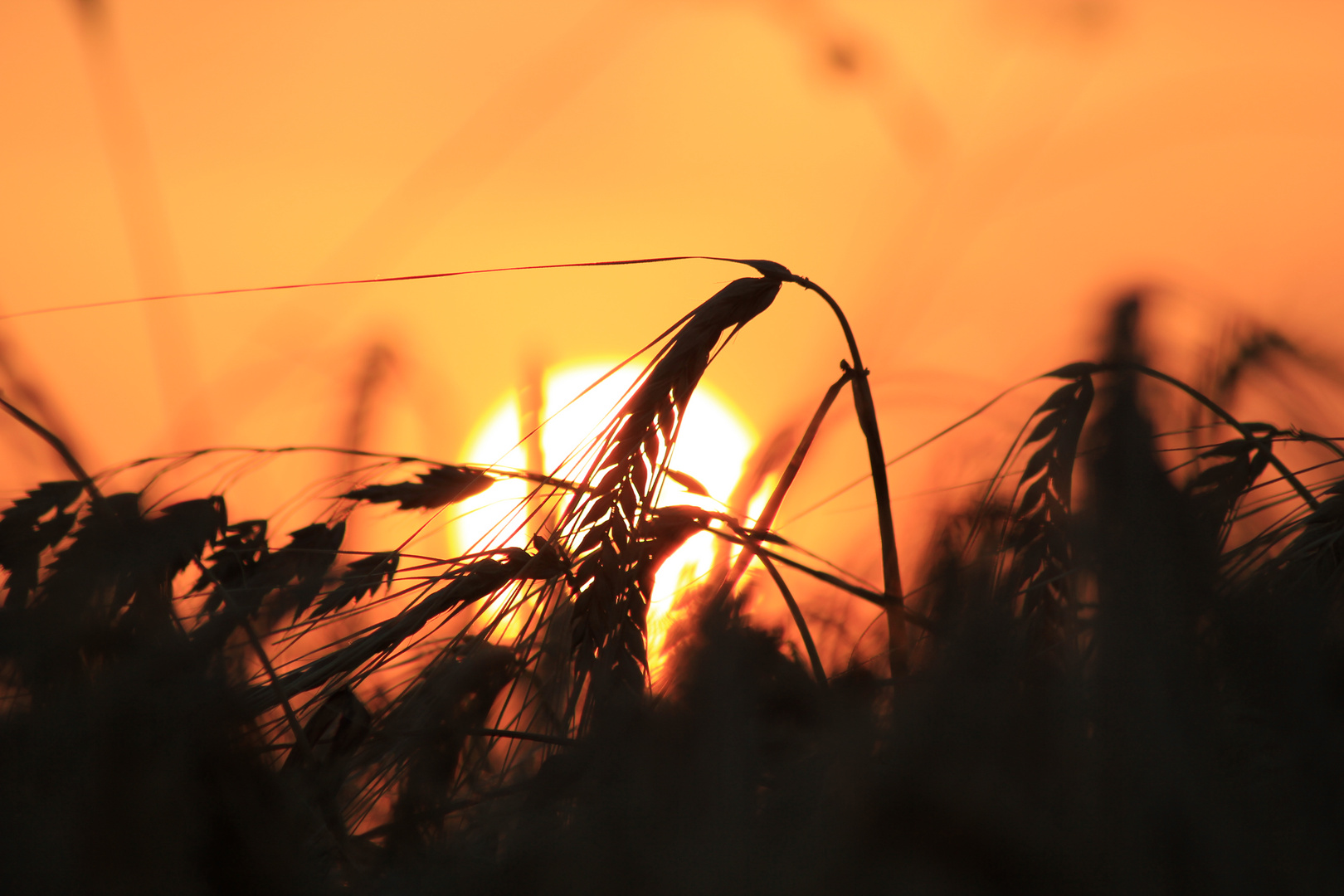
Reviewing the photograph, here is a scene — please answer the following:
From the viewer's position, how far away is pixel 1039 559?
594 millimetres

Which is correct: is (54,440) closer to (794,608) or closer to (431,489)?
(431,489)

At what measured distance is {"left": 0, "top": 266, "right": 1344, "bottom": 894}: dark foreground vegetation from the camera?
24 cm

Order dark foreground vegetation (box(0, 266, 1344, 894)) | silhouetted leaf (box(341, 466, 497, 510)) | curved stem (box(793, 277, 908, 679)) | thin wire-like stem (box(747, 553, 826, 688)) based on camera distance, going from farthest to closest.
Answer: silhouetted leaf (box(341, 466, 497, 510)) < curved stem (box(793, 277, 908, 679)) < thin wire-like stem (box(747, 553, 826, 688)) < dark foreground vegetation (box(0, 266, 1344, 894))

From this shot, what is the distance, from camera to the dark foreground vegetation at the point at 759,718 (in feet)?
0.78

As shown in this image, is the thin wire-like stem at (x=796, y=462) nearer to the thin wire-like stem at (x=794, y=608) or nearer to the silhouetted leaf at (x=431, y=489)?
the thin wire-like stem at (x=794, y=608)

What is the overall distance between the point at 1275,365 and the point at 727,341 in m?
0.44

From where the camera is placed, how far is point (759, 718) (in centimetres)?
36

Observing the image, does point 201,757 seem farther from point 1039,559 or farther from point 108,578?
point 1039,559

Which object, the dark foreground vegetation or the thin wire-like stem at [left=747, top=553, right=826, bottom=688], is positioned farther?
the thin wire-like stem at [left=747, top=553, right=826, bottom=688]

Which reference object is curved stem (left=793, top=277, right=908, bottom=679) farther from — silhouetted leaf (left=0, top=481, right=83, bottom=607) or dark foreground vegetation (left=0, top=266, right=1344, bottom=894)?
silhouetted leaf (left=0, top=481, right=83, bottom=607)

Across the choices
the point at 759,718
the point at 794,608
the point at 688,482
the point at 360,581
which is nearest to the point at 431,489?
the point at 360,581

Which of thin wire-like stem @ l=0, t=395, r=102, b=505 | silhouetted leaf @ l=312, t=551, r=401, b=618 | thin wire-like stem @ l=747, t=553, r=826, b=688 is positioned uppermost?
thin wire-like stem @ l=0, t=395, r=102, b=505

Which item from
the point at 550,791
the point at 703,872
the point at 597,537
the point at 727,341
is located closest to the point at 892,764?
the point at 703,872

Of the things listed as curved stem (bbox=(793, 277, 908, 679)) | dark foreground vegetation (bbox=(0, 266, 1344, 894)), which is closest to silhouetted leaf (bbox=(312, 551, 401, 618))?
dark foreground vegetation (bbox=(0, 266, 1344, 894))
